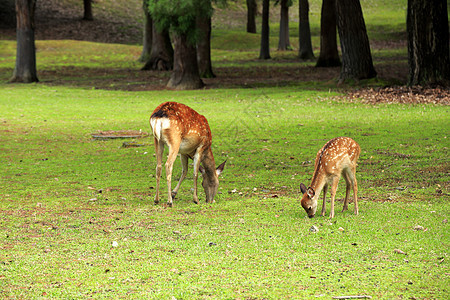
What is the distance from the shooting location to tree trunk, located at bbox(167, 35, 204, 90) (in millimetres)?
26103

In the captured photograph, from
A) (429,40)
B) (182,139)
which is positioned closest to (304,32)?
(429,40)

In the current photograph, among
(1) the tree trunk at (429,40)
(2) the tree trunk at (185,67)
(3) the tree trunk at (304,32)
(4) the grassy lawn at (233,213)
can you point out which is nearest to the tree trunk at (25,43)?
(2) the tree trunk at (185,67)

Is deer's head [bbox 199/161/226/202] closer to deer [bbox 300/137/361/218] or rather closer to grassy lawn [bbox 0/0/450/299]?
grassy lawn [bbox 0/0/450/299]

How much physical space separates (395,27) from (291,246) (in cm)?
6078

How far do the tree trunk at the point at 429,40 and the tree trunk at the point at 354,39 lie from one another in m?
2.81

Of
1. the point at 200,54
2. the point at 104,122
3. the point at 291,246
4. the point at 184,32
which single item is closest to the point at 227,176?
the point at 291,246

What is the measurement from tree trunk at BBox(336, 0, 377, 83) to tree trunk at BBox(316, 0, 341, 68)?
11.6m

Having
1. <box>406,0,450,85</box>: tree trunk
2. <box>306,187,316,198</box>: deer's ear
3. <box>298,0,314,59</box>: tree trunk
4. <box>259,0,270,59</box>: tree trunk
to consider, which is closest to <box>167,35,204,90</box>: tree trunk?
<box>406,0,450,85</box>: tree trunk

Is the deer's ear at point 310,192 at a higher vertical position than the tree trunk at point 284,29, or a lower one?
lower

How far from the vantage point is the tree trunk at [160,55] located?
37.4 m

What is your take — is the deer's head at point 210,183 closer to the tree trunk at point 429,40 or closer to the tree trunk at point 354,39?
the tree trunk at point 429,40

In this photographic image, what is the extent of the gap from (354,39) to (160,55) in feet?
53.5

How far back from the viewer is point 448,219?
748 centimetres

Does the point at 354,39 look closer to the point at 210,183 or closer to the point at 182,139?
the point at 210,183
